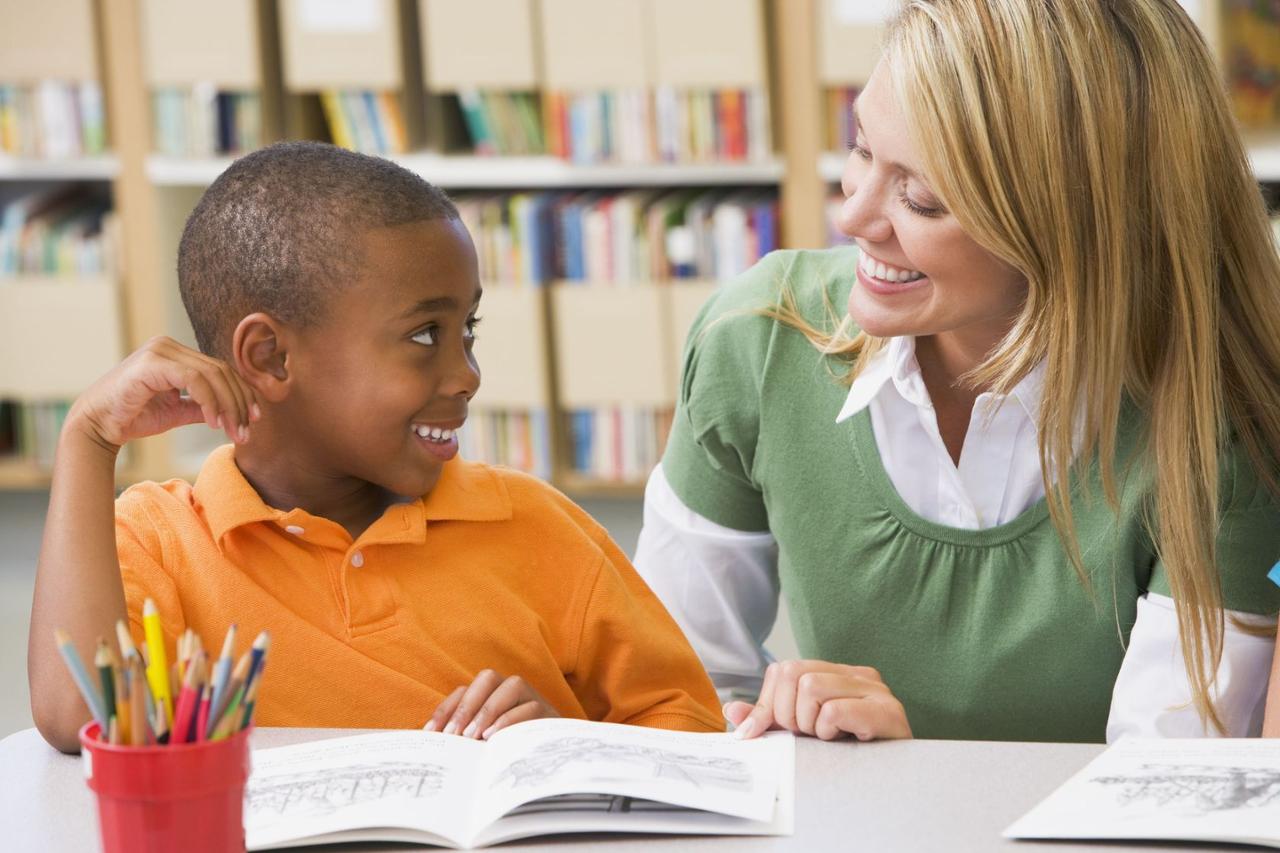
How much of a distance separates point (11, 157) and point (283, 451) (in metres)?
2.52

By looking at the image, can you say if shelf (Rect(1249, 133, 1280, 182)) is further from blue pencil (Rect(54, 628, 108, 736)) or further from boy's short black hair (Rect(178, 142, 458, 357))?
blue pencil (Rect(54, 628, 108, 736))

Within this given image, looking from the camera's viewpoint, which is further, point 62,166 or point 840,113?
point 62,166

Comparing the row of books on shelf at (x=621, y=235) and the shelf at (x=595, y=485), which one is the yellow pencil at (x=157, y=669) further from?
the shelf at (x=595, y=485)

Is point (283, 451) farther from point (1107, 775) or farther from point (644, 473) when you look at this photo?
point (644, 473)

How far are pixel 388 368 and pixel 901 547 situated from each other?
442 millimetres

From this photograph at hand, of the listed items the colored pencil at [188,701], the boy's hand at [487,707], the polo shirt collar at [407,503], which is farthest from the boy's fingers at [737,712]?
the colored pencil at [188,701]

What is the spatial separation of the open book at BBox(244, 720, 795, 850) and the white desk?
13 mm

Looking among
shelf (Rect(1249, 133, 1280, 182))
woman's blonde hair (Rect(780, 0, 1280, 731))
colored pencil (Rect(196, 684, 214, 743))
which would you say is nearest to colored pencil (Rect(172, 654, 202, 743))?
colored pencil (Rect(196, 684, 214, 743))

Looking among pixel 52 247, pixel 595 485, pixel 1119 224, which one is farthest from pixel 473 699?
pixel 52 247

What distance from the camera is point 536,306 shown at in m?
3.29

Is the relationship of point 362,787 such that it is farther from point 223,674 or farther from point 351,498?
point 351,498

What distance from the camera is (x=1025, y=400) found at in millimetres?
1292

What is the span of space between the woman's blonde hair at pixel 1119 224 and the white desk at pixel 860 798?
264mm

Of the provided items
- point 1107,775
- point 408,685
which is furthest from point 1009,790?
point 408,685
